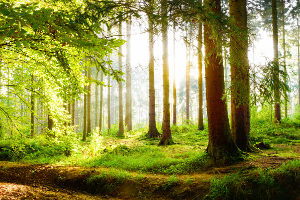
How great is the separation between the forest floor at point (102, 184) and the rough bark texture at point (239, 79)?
1.13 m

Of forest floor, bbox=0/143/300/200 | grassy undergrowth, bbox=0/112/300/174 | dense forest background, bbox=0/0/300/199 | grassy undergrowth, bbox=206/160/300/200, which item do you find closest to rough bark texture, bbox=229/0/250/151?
dense forest background, bbox=0/0/300/199

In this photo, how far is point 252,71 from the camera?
530 cm

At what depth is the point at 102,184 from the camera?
17.9 ft

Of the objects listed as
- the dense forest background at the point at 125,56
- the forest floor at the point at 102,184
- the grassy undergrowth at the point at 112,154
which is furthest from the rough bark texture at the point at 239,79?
the grassy undergrowth at the point at 112,154

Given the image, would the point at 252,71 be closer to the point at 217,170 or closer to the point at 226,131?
the point at 226,131

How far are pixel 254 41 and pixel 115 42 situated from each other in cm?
449

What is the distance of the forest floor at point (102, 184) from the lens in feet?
14.7

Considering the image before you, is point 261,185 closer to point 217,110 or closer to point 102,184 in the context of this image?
point 217,110

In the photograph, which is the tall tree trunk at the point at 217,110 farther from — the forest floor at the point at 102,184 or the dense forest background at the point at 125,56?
the forest floor at the point at 102,184

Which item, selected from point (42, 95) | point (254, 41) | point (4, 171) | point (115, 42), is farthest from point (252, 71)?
point (4, 171)

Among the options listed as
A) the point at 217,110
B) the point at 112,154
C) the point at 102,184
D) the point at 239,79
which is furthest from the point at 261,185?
the point at 112,154

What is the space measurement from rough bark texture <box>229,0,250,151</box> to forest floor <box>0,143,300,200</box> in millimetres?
1134

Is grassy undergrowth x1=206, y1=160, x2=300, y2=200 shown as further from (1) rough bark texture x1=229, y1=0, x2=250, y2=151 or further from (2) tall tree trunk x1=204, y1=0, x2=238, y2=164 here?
(1) rough bark texture x1=229, y1=0, x2=250, y2=151

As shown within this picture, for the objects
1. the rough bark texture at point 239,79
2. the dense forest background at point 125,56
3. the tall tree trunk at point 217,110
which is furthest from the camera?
the tall tree trunk at point 217,110
